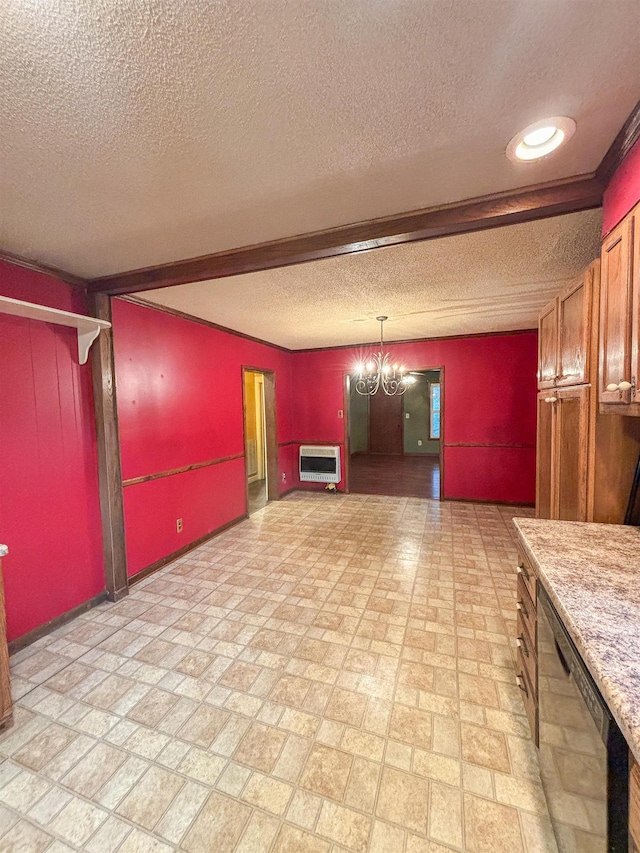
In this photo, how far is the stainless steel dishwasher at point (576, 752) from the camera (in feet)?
2.31

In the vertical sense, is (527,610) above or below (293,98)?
below

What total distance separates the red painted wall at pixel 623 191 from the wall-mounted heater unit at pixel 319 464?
14.6 ft

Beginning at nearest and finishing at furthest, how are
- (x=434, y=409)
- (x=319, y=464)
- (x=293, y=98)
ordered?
(x=293, y=98), (x=319, y=464), (x=434, y=409)

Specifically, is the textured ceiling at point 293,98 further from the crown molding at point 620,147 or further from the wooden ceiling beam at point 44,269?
the wooden ceiling beam at point 44,269

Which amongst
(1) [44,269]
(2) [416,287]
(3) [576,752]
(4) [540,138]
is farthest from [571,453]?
(1) [44,269]

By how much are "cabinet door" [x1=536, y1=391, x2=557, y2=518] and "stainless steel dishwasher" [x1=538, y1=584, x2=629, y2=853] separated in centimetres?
95

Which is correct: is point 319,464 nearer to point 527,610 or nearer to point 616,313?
point 527,610

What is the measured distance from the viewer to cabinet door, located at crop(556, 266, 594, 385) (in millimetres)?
1425

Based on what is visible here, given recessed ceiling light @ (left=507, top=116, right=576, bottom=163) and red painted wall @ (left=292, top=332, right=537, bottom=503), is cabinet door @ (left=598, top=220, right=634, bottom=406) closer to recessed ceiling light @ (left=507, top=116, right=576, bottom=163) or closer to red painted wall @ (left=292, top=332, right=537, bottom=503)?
recessed ceiling light @ (left=507, top=116, right=576, bottom=163)

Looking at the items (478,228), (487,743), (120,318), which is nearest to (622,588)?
(487,743)

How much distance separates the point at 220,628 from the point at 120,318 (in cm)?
247

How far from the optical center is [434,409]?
8773 millimetres

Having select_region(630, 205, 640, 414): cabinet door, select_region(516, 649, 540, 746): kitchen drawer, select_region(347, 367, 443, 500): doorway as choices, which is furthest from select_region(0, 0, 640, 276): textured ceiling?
select_region(347, 367, 443, 500): doorway

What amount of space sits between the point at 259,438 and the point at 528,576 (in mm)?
5721
